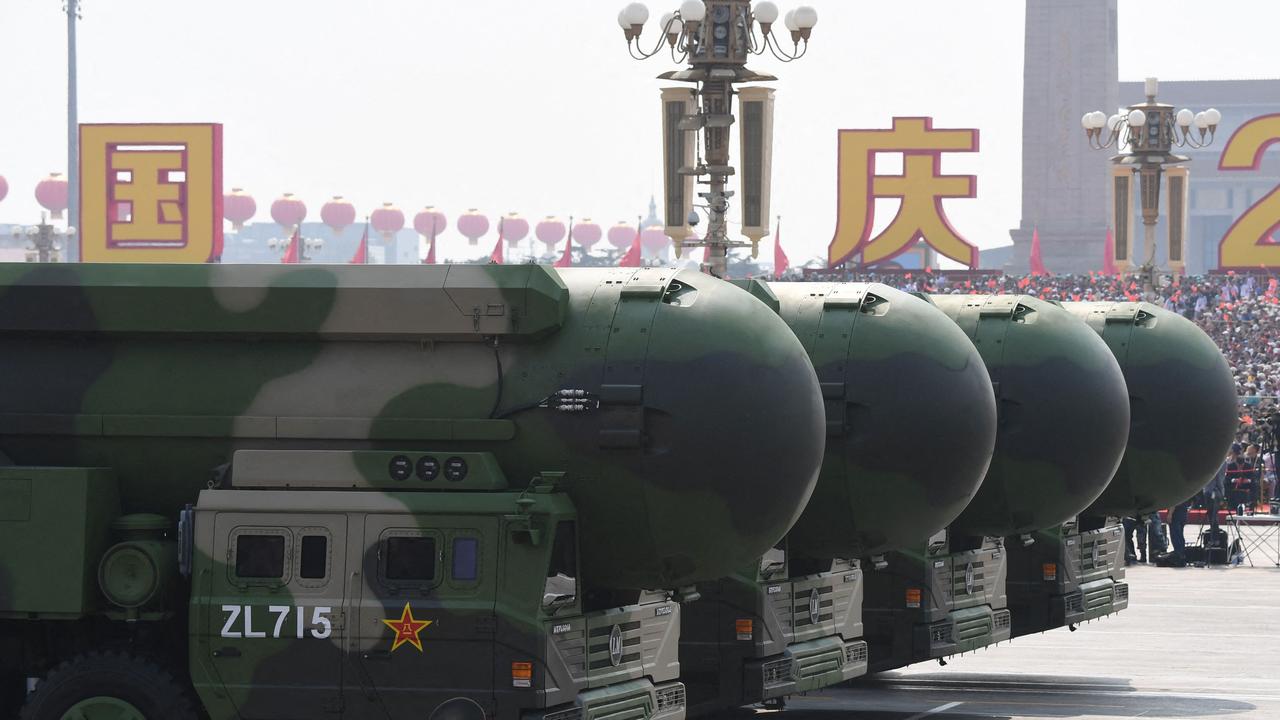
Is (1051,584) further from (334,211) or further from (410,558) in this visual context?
(334,211)

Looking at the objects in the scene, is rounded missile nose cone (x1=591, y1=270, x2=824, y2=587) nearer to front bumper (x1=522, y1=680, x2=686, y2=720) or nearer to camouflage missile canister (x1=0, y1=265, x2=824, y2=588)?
camouflage missile canister (x1=0, y1=265, x2=824, y2=588)

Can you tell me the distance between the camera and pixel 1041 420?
1611cm

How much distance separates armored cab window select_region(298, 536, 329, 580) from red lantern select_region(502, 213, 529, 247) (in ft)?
465

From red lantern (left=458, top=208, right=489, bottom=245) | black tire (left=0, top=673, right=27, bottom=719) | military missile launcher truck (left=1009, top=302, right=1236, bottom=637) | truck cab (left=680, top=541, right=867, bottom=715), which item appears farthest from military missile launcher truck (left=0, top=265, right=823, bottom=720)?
red lantern (left=458, top=208, right=489, bottom=245)

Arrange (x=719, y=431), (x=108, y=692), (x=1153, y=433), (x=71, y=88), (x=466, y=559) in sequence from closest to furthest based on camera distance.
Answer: (x=466, y=559)
(x=719, y=431)
(x=108, y=692)
(x=1153, y=433)
(x=71, y=88)

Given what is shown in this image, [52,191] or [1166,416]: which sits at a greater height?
[52,191]

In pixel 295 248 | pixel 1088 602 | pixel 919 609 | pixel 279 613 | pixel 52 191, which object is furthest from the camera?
pixel 52 191

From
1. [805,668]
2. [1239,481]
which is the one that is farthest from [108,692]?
[1239,481]

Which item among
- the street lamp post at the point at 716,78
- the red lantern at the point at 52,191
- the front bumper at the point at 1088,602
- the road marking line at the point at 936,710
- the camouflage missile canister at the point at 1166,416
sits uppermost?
the red lantern at the point at 52,191

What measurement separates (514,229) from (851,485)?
141 m

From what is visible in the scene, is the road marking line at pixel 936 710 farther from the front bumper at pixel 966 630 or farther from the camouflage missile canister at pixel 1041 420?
the camouflage missile canister at pixel 1041 420

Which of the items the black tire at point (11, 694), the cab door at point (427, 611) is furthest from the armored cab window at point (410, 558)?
the black tire at point (11, 694)

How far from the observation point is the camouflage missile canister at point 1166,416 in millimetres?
18609

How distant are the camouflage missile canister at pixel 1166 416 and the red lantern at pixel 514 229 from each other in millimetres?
134145
